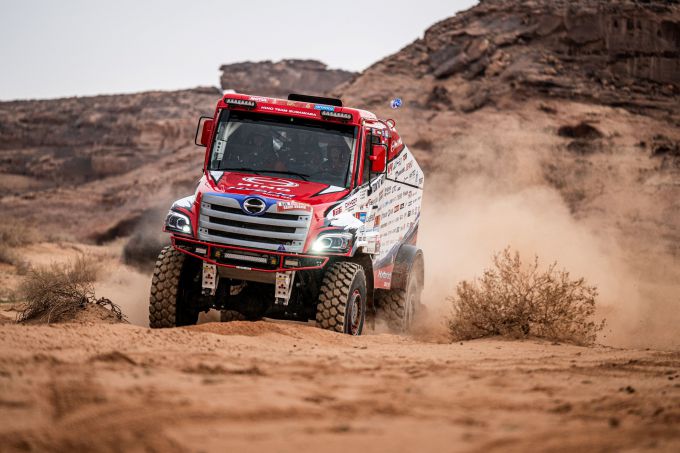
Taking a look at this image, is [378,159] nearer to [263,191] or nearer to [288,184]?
[288,184]

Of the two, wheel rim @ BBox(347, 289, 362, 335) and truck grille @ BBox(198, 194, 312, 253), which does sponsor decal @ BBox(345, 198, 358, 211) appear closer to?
truck grille @ BBox(198, 194, 312, 253)

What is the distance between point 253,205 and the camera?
29.8ft

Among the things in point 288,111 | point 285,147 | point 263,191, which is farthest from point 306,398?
point 288,111

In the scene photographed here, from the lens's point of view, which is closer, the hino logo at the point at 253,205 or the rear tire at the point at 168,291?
the hino logo at the point at 253,205

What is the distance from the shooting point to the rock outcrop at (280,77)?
208 ft

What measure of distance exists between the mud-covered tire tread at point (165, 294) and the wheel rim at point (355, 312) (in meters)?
2.06

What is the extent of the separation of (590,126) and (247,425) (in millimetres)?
29279

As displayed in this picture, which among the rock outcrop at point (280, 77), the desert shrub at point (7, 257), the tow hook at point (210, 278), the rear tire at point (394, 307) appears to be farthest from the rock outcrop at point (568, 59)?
the rock outcrop at point (280, 77)

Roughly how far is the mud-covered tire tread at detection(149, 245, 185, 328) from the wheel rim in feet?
6.76

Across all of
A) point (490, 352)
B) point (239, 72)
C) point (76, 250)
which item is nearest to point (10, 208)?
point (76, 250)

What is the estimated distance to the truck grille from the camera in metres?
9.05

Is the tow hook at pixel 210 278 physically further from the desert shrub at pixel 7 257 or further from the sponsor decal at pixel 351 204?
the desert shrub at pixel 7 257

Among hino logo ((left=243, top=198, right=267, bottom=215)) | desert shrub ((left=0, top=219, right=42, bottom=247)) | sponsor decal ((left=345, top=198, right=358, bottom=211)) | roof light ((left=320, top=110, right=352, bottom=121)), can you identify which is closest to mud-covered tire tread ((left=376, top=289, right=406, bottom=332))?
sponsor decal ((left=345, top=198, right=358, bottom=211))

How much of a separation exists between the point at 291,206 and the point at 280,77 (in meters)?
57.4
